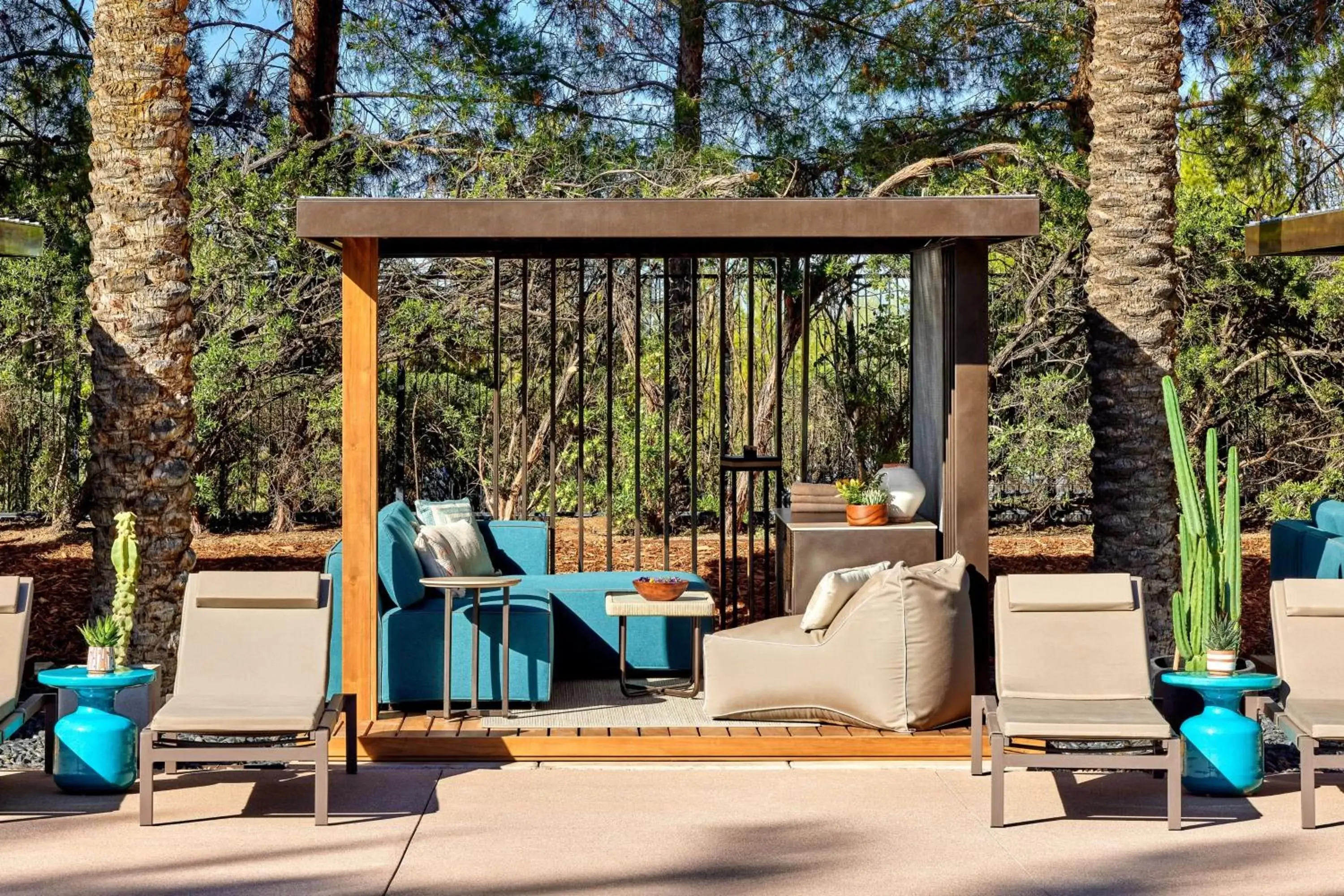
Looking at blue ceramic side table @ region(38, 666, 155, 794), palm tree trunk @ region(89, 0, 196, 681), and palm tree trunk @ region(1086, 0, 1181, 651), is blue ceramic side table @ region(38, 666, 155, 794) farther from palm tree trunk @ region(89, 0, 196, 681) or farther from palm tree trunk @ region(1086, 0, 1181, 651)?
palm tree trunk @ region(1086, 0, 1181, 651)

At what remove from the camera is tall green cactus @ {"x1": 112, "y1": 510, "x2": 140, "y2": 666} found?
6340 millimetres

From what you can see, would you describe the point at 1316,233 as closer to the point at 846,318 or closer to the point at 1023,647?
the point at 1023,647

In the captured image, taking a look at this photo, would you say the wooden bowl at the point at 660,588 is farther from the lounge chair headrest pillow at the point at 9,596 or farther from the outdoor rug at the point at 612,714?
the lounge chair headrest pillow at the point at 9,596

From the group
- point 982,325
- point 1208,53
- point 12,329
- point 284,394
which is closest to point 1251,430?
point 1208,53

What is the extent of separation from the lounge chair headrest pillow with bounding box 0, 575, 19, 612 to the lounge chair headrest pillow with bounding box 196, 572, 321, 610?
738mm

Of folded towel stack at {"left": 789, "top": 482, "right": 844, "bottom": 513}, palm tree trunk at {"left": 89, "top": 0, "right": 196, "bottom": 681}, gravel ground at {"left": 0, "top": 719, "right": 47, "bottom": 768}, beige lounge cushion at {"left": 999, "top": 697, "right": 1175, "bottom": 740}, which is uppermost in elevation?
palm tree trunk at {"left": 89, "top": 0, "right": 196, "bottom": 681}

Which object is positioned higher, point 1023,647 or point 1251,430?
point 1251,430

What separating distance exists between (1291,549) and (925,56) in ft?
22.5

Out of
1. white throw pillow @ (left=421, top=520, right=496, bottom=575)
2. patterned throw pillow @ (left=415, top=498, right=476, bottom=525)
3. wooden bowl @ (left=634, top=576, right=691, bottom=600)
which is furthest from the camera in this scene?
patterned throw pillow @ (left=415, top=498, right=476, bottom=525)

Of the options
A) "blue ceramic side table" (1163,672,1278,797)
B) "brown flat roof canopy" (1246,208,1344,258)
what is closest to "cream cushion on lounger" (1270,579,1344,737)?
"blue ceramic side table" (1163,672,1278,797)

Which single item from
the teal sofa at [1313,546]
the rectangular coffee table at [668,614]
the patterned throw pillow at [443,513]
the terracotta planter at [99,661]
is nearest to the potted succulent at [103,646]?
the terracotta planter at [99,661]

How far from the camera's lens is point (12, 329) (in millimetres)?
13000

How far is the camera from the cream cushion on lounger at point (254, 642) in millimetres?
6180

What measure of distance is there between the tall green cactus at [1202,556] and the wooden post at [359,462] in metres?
3.53
